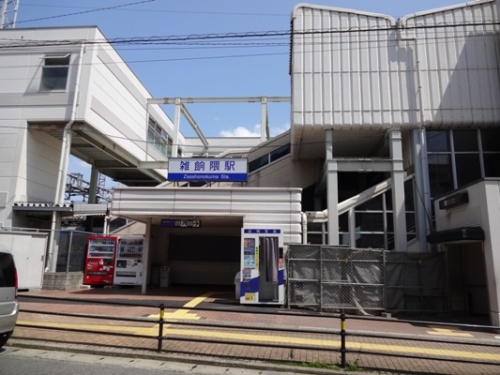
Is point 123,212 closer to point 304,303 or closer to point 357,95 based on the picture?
point 304,303

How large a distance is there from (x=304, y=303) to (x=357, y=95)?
11036mm

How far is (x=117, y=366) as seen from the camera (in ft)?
21.1

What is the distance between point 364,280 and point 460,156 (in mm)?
9599

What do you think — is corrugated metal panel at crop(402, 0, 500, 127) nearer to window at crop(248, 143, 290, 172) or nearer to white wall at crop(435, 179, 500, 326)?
white wall at crop(435, 179, 500, 326)

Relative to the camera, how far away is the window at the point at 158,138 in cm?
3356

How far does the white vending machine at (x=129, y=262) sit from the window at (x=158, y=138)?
16464mm

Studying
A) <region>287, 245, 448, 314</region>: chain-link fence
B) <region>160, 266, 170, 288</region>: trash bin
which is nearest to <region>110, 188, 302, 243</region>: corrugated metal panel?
<region>287, 245, 448, 314</region>: chain-link fence

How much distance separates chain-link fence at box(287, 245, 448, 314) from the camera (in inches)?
487

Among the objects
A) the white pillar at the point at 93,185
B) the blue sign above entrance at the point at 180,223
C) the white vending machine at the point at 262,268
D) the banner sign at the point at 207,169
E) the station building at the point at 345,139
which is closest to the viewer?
the white vending machine at the point at 262,268

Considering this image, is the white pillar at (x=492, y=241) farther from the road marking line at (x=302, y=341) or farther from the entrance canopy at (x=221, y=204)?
the entrance canopy at (x=221, y=204)

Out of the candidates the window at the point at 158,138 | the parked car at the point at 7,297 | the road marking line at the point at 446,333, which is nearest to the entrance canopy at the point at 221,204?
the road marking line at the point at 446,333

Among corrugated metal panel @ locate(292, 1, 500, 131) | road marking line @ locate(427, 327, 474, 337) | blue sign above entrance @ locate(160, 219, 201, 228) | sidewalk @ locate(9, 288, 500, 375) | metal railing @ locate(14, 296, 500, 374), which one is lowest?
road marking line @ locate(427, 327, 474, 337)

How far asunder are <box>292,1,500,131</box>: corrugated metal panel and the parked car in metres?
14.1

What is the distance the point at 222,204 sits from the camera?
47.7ft
